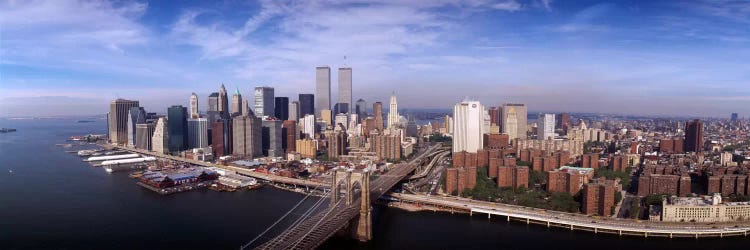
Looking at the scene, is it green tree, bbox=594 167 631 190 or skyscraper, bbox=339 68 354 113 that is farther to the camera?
skyscraper, bbox=339 68 354 113

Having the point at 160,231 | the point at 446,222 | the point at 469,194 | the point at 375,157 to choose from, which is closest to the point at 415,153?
the point at 375,157

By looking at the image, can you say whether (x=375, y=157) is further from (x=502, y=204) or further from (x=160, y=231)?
(x=160, y=231)

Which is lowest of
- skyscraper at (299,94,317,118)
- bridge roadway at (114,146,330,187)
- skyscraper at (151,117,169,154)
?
bridge roadway at (114,146,330,187)

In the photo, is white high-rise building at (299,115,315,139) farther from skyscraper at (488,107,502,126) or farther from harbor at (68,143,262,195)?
skyscraper at (488,107,502,126)

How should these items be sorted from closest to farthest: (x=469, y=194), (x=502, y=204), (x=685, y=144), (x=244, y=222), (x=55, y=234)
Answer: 1. (x=55, y=234)
2. (x=244, y=222)
3. (x=502, y=204)
4. (x=469, y=194)
5. (x=685, y=144)

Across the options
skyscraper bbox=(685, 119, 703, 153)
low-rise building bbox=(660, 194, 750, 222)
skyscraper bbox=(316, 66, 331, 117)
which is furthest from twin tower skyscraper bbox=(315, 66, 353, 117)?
low-rise building bbox=(660, 194, 750, 222)

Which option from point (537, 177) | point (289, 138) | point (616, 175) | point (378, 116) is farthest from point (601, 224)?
point (378, 116)

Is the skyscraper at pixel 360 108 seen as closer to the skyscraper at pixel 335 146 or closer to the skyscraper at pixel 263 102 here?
the skyscraper at pixel 263 102
